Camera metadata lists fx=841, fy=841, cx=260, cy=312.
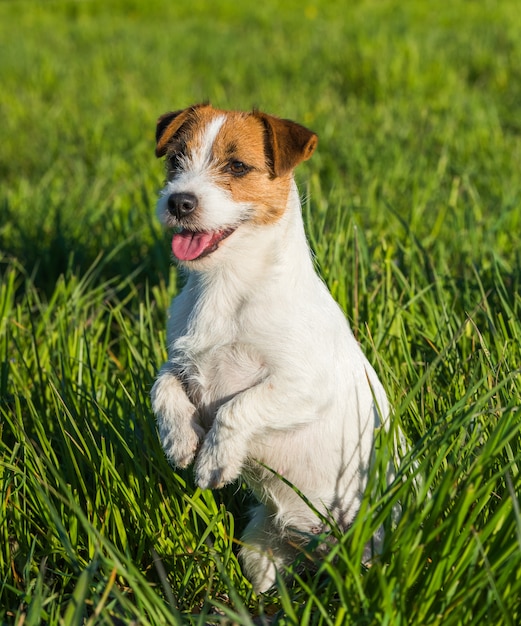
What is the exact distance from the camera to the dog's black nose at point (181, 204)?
2555 mm

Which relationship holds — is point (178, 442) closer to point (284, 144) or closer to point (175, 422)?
point (175, 422)

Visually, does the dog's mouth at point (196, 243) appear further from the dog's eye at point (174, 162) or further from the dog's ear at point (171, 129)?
the dog's ear at point (171, 129)

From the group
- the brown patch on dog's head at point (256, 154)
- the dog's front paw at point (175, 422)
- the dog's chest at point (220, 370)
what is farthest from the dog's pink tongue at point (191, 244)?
the dog's front paw at point (175, 422)

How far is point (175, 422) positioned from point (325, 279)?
125cm

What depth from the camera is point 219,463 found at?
8.05 feet

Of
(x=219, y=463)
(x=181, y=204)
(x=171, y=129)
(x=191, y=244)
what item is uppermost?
(x=171, y=129)

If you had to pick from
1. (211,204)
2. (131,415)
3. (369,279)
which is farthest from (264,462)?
(369,279)

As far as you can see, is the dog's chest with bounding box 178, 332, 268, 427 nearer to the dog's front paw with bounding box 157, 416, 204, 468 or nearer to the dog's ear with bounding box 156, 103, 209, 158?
the dog's front paw with bounding box 157, 416, 204, 468

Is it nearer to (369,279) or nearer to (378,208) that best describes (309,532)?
(369,279)

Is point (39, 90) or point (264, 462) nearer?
point (264, 462)

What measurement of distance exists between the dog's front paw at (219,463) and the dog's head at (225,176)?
0.57 m

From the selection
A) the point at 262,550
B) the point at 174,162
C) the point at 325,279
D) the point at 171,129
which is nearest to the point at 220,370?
the point at 262,550

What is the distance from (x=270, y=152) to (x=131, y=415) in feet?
3.59

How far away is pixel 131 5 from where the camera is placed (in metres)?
14.9
